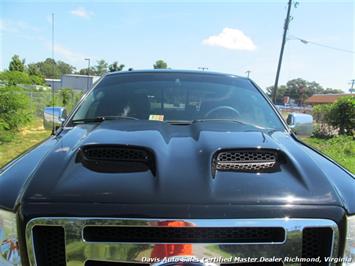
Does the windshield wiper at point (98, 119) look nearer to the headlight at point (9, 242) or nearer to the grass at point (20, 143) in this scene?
the headlight at point (9, 242)

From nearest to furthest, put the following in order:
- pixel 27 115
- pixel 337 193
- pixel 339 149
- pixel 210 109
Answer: pixel 337 193 < pixel 210 109 < pixel 339 149 < pixel 27 115

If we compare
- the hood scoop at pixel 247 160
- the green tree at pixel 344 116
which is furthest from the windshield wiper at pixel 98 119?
the green tree at pixel 344 116

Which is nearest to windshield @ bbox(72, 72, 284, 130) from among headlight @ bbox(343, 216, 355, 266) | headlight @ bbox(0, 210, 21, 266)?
headlight @ bbox(343, 216, 355, 266)

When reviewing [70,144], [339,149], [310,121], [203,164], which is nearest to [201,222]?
[203,164]

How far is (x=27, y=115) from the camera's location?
16.2 metres

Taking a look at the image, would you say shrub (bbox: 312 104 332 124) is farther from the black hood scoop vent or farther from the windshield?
the black hood scoop vent

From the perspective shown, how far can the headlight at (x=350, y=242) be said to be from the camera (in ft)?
6.05

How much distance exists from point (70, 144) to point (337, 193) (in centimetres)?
130

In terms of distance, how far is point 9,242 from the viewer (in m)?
1.83

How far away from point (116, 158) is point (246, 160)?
1.96ft

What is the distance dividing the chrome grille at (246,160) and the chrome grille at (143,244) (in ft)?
1.14

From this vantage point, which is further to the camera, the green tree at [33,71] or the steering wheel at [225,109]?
the green tree at [33,71]

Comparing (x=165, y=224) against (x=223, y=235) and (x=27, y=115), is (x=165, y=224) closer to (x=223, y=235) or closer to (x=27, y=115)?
(x=223, y=235)

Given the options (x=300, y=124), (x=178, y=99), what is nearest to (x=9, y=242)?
(x=178, y=99)
